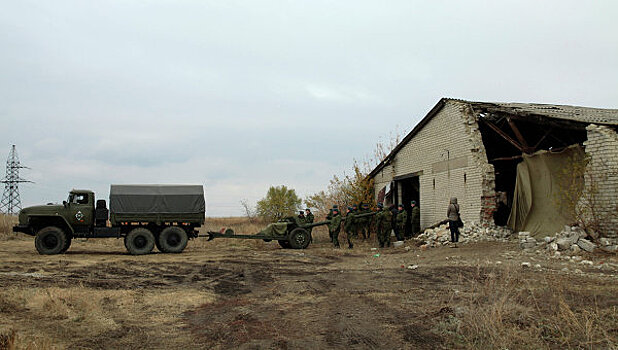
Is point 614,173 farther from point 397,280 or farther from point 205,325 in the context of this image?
point 205,325

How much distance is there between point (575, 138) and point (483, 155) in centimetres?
281

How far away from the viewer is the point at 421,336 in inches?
210

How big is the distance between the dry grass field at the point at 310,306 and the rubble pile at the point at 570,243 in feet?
2.28

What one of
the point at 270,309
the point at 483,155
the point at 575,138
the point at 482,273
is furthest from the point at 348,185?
the point at 270,309

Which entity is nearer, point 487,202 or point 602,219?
point 602,219

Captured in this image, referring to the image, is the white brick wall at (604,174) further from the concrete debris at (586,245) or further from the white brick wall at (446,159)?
the white brick wall at (446,159)

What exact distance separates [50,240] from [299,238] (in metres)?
8.37

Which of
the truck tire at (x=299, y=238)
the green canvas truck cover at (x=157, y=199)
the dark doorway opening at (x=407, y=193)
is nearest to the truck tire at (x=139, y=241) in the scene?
the green canvas truck cover at (x=157, y=199)

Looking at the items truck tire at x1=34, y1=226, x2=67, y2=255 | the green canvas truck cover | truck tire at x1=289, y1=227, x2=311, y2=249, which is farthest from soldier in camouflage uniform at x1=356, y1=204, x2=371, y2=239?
truck tire at x1=34, y1=226, x2=67, y2=255

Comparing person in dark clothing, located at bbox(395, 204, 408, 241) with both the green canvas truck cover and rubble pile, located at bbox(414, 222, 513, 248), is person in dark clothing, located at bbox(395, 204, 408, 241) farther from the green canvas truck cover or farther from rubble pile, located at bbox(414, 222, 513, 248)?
the green canvas truck cover

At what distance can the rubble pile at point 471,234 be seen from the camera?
15.4 metres

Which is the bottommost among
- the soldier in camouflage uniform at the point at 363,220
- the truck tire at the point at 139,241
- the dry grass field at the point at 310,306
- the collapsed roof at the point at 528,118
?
the dry grass field at the point at 310,306

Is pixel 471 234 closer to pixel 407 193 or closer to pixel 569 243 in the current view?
pixel 569 243

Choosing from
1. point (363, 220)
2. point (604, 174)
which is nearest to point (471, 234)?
point (604, 174)
